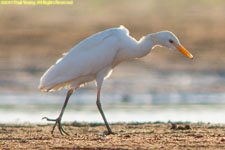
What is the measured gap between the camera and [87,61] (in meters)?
8.39

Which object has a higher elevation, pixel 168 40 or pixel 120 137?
pixel 168 40

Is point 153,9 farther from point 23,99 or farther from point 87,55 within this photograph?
point 87,55

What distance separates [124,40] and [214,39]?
18.7 meters

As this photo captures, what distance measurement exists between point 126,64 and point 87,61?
11.7 m

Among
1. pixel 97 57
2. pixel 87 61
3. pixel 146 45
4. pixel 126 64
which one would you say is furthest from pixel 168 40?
pixel 126 64

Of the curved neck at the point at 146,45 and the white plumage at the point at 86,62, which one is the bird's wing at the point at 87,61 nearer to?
the white plumage at the point at 86,62

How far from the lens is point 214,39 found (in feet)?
86.6

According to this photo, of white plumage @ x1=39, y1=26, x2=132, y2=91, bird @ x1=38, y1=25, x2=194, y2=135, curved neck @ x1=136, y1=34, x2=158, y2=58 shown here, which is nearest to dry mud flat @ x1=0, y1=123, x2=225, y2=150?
bird @ x1=38, y1=25, x2=194, y2=135

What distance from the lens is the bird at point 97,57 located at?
831 cm

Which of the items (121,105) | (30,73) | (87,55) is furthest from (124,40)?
(30,73)

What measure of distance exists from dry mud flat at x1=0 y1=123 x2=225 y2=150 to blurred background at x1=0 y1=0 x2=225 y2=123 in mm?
1848

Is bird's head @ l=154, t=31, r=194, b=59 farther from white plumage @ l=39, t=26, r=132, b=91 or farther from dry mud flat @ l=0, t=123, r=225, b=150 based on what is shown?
dry mud flat @ l=0, t=123, r=225, b=150

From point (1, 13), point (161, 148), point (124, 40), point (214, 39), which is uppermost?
point (1, 13)

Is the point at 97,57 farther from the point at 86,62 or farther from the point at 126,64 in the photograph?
the point at 126,64
